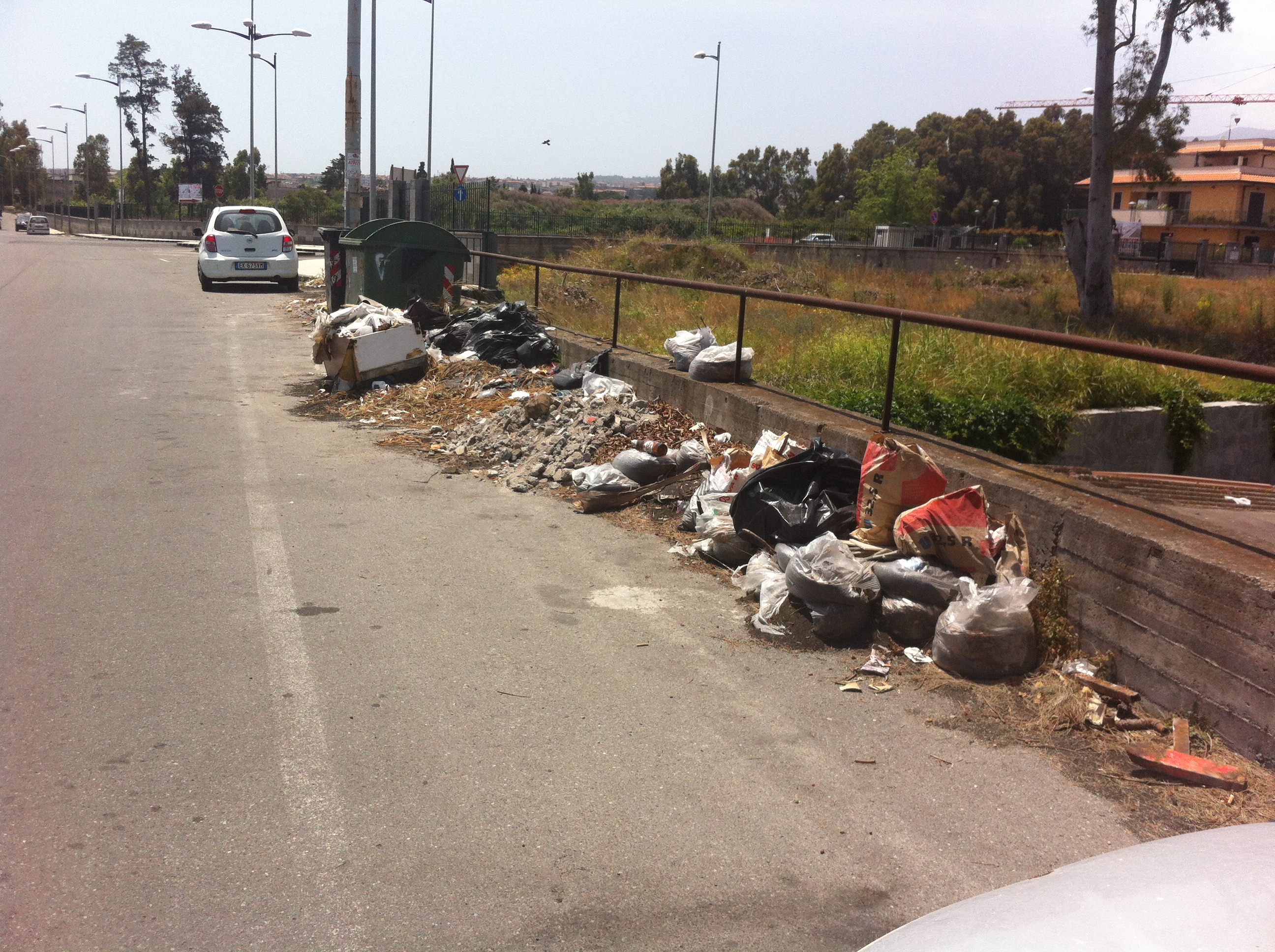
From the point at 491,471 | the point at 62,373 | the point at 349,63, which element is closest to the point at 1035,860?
the point at 491,471

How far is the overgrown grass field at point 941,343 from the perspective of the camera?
8320 millimetres

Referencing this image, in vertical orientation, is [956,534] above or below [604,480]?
above

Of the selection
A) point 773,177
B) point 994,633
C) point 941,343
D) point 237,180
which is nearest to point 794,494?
point 994,633

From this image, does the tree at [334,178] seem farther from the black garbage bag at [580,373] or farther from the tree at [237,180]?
the black garbage bag at [580,373]

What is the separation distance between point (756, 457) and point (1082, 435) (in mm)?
3345

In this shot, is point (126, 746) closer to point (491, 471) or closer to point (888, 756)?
point (888, 756)

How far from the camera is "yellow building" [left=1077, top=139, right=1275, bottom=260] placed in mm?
72375

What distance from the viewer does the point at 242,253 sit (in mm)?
21828

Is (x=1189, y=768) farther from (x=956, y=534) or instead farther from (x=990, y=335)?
(x=990, y=335)

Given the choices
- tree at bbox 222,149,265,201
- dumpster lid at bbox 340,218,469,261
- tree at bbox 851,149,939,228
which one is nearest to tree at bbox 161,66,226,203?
tree at bbox 222,149,265,201

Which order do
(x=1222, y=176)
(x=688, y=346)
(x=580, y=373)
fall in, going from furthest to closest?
(x=1222, y=176), (x=580, y=373), (x=688, y=346)

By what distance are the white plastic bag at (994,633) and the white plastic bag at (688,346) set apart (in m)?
4.55

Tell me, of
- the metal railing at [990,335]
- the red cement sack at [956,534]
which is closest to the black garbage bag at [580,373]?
the metal railing at [990,335]

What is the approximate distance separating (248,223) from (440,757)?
20526 millimetres
